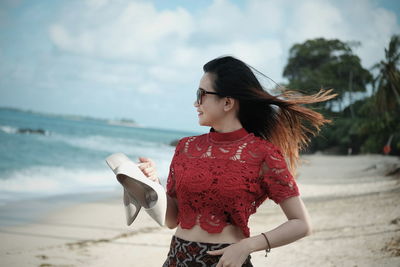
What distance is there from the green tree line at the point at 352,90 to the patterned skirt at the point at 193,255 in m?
13.1

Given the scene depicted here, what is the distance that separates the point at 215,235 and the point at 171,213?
12.8 inches

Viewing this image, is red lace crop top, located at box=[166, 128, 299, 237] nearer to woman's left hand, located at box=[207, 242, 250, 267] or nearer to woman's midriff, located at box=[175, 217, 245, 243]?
woman's midriff, located at box=[175, 217, 245, 243]

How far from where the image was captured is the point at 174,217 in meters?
2.10

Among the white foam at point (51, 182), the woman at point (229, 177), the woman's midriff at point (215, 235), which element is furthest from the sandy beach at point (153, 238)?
the woman's midriff at point (215, 235)

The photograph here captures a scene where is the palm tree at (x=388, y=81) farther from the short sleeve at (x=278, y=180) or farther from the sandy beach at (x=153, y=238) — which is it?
the short sleeve at (x=278, y=180)

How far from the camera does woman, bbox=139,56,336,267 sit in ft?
5.81

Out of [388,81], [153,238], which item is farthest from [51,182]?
[388,81]

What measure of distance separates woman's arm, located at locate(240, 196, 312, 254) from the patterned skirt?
20cm

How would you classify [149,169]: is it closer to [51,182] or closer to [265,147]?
[265,147]

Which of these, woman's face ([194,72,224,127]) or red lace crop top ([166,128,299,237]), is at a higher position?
woman's face ([194,72,224,127])

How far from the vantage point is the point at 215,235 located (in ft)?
6.08

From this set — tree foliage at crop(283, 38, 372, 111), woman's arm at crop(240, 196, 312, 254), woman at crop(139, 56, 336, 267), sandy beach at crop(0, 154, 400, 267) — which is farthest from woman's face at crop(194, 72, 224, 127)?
tree foliage at crop(283, 38, 372, 111)

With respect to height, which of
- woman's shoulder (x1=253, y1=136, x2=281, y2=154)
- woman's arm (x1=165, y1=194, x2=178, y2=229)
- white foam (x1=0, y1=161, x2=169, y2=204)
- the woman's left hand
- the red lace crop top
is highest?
woman's shoulder (x1=253, y1=136, x2=281, y2=154)

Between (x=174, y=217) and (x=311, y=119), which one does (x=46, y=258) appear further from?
(x=311, y=119)
